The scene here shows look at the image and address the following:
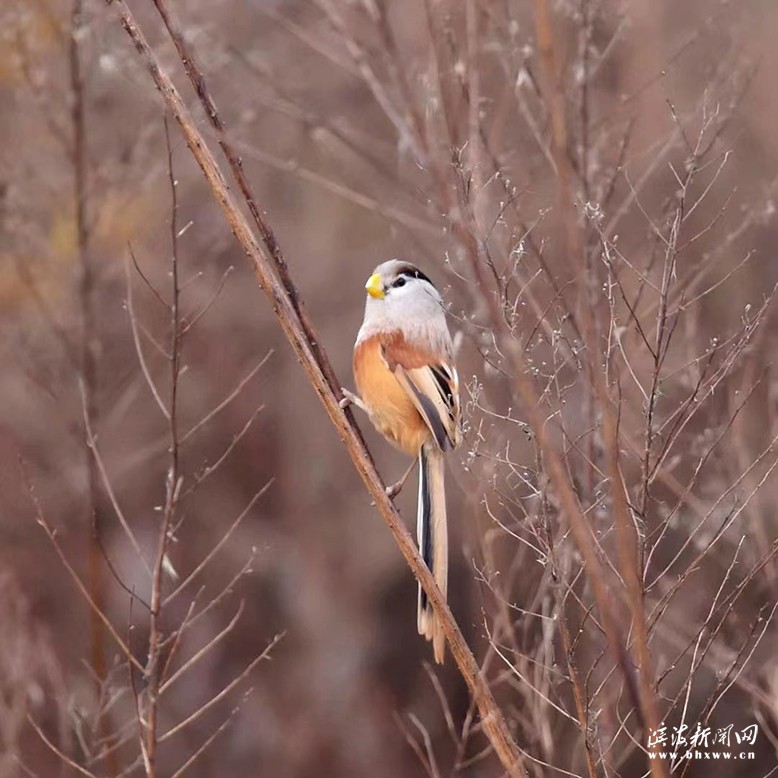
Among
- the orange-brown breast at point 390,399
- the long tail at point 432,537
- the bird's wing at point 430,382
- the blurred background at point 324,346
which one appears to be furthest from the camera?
the blurred background at point 324,346

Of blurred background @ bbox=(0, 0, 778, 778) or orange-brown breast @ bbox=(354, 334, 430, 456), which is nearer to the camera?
orange-brown breast @ bbox=(354, 334, 430, 456)

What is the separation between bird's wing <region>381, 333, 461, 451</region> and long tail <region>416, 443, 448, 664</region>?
104mm

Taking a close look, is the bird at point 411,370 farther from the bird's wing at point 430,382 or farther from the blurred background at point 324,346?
the blurred background at point 324,346

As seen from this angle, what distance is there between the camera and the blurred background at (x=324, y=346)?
399cm

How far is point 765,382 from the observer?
668 cm

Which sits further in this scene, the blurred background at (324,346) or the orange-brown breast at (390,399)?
the blurred background at (324,346)

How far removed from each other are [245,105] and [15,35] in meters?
2.23

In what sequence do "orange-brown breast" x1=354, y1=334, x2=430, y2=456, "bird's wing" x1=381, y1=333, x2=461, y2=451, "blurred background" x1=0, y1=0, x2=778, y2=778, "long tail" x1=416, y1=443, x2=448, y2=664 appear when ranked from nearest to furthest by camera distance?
1. "long tail" x1=416, y1=443, x2=448, y2=664
2. "bird's wing" x1=381, y1=333, x2=461, y2=451
3. "orange-brown breast" x1=354, y1=334, x2=430, y2=456
4. "blurred background" x1=0, y1=0, x2=778, y2=778

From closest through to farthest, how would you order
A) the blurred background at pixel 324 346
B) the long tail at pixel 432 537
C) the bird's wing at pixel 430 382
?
the long tail at pixel 432 537, the bird's wing at pixel 430 382, the blurred background at pixel 324 346

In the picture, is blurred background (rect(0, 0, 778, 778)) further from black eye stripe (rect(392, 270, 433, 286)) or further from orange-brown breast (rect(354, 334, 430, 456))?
black eye stripe (rect(392, 270, 433, 286))

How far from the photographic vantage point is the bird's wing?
305 centimetres

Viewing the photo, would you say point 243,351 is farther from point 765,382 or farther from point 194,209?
point 765,382

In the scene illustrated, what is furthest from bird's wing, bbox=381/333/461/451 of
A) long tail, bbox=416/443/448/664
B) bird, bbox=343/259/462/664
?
long tail, bbox=416/443/448/664

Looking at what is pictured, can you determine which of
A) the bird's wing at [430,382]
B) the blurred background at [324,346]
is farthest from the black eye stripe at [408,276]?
the blurred background at [324,346]
